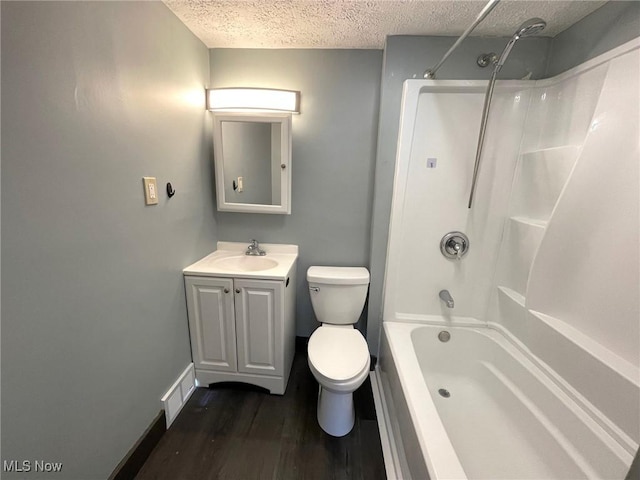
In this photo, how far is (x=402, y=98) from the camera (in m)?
1.47

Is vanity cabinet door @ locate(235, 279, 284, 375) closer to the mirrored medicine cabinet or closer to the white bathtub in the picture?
the mirrored medicine cabinet

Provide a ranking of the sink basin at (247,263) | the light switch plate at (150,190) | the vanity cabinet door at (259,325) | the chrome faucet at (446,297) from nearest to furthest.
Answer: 1. the light switch plate at (150,190)
2. the vanity cabinet door at (259,325)
3. the chrome faucet at (446,297)
4. the sink basin at (247,263)

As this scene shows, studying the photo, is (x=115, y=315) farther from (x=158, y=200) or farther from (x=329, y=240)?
(x=329, y=240)

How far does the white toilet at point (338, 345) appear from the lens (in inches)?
48.9

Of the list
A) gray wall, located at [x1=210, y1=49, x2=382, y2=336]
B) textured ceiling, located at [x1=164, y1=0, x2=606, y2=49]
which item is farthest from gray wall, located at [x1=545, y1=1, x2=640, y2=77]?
gray wall, located at [x1=210, y1=49, x2=382, y2=336]

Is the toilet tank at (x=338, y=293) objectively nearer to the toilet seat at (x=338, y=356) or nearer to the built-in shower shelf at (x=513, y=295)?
the toilet seat at (x=338, y=356)

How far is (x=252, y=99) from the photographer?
1.54m

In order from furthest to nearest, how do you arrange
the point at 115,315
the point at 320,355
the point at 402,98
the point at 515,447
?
the point at 402,98 < the point at 320,355 < the point at 515,447 < the point at 115,315

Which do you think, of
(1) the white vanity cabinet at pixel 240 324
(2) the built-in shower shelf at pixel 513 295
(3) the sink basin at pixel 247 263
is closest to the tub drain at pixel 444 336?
(2) the built-in shower shelf at pixel 513 295

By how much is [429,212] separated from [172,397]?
1.85 meters

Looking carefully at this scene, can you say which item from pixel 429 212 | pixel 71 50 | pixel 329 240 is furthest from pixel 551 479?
pixel 71 50

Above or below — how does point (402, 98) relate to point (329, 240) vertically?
above

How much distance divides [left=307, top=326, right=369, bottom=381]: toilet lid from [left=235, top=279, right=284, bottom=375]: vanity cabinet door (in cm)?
25

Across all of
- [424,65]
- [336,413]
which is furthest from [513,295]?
[424,65]
